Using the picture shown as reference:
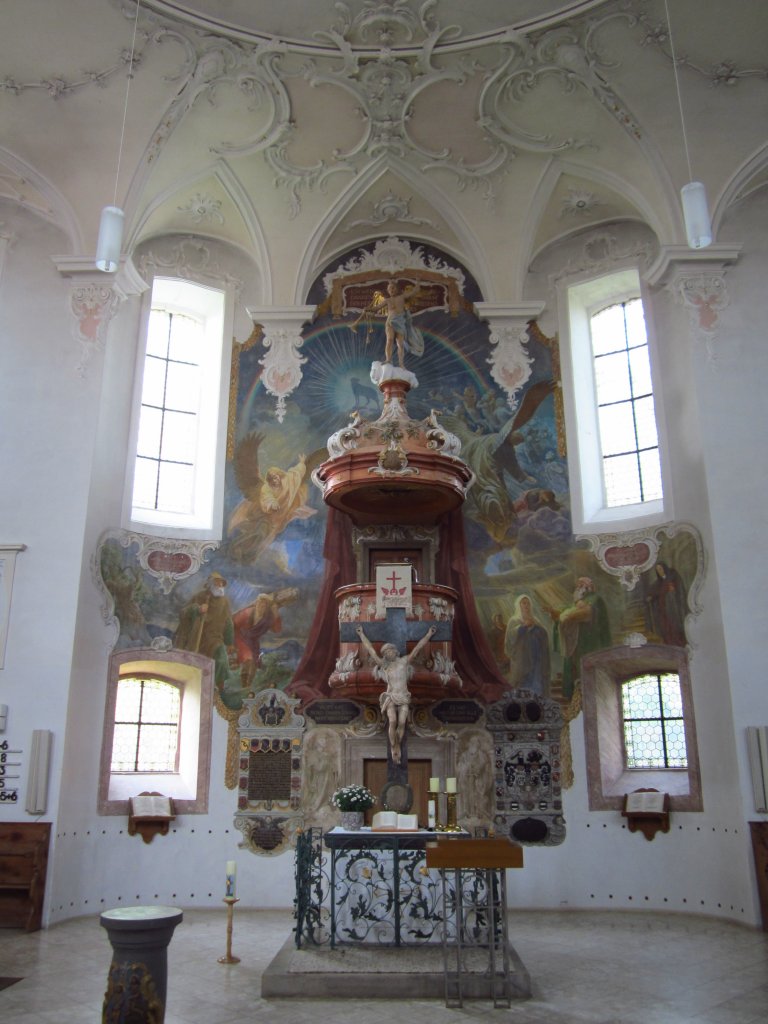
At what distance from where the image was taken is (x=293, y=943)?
28.7ft

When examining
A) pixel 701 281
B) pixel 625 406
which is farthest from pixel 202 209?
pixel 701 281

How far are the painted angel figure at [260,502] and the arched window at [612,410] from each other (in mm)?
4279

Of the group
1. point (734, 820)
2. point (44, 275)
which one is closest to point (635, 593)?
point (734, 820)

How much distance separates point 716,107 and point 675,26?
1286 mm

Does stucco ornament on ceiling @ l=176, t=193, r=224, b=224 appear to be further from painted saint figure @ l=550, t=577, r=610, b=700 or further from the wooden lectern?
the wooden lectern

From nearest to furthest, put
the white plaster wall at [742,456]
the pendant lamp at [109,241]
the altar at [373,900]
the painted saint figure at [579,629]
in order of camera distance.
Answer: the altar at [373,900]
the pendant lamp at [109,241]
the white plaster wall at [742,456]
the painted saint figure at [579,629]

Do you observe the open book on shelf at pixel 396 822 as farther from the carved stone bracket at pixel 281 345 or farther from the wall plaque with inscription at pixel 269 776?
the carved stone bracket at pixel 281 345

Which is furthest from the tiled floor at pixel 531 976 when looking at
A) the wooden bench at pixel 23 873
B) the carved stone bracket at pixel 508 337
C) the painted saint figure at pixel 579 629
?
the carved stone bracket at pixel 508 337

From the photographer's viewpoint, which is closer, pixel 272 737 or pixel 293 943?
pixel 293 943

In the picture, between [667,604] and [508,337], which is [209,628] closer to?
[667,604]

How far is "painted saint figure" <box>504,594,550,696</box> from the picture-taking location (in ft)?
42.7

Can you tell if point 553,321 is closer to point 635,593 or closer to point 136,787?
point 635,593

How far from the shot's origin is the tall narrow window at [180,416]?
13992 mm

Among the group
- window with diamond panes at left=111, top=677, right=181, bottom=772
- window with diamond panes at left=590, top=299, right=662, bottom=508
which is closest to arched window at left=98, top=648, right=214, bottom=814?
window with diamond panes at left=111, top=677, right=181, bottom=772
